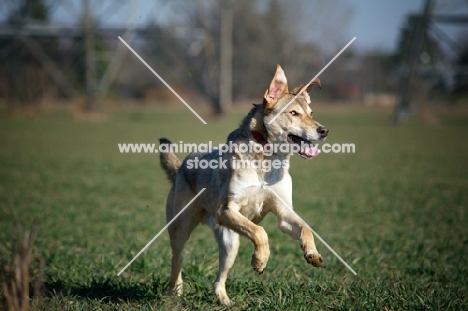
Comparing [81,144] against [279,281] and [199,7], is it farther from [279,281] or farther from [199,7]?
[199,7]

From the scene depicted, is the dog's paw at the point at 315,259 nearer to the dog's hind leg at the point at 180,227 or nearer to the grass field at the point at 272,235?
the grass field at the point at 272,235

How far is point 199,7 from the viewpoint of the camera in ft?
125

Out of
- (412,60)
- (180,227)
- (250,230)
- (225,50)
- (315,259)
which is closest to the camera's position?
(315,259)

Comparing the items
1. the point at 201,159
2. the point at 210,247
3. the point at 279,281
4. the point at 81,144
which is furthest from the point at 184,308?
the point at 81,144

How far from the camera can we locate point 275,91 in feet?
17.3

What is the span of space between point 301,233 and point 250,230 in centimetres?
45

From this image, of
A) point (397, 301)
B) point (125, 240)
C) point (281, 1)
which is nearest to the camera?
point (397, 301)

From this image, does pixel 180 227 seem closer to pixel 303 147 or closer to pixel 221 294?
pixel 221 294

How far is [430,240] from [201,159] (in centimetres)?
382

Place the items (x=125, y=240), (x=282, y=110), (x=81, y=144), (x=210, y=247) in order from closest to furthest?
(x=282, y=110), (x=210, y=247), (x=125, y=240), (x=81, y=144)

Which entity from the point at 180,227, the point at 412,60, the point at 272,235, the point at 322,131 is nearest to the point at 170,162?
Answer: the point at 180,227

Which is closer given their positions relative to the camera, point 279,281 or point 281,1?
point 279,281

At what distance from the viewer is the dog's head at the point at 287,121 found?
512 centimetres

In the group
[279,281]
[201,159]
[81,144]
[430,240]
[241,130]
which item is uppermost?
[241,130]
